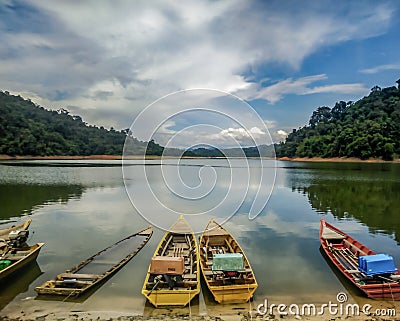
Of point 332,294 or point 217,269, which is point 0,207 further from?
point 332,294

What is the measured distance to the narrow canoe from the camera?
9742mm

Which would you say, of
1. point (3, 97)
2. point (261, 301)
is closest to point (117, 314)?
point (261, 301)

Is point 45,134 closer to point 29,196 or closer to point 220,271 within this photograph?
point 29,196

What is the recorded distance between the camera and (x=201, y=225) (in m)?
18.0

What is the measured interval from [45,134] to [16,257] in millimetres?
92939

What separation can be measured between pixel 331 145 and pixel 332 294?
87.5m

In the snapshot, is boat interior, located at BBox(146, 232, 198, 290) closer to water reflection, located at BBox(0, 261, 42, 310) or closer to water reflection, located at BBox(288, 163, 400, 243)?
water reflection, located at BBox(0, 261, 42, 310)

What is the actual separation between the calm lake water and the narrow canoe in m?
0.34

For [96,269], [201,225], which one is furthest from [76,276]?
[201,225]

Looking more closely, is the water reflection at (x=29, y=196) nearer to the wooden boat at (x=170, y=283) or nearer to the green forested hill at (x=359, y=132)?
the wooden boat at (x=170, y=283)

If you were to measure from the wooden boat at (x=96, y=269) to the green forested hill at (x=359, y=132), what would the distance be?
76.8 meters

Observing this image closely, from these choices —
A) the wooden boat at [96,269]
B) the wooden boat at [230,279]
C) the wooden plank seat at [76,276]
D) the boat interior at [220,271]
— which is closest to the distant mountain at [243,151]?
the boat interior at [220,271]

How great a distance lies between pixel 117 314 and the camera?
26.1 feet

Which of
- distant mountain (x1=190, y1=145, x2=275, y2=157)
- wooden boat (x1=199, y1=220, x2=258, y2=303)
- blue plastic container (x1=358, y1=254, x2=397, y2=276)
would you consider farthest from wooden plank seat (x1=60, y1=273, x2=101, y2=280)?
blue plastic container (x1=358, y1=254, x2=397, y2=276)
